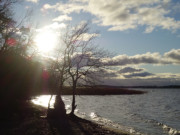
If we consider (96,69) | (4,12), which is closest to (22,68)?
(4,12)

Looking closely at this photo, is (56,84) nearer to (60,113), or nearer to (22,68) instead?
(22,68)

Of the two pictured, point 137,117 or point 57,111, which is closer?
point 57,111

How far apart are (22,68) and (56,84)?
26.9 feet

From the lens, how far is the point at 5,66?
80.1 ft

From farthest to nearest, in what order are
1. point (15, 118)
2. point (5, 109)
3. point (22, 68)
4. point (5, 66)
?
point (22, 68)
point (5, 66)
point (5, 109)
point (15, 118)

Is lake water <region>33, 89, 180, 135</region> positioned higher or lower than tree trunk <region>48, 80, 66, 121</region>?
lower

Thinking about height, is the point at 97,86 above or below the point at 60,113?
above

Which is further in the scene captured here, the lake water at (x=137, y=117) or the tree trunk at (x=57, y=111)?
the lake water at (x=137, y=117)

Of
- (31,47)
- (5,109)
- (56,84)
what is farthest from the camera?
(56,84)

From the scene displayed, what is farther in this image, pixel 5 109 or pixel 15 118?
pixel 5 109

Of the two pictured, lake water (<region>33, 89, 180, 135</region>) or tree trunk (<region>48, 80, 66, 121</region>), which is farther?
lake water (<region>33, 89, 180, 135</region>)

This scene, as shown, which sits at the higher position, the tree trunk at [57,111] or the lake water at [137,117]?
the tree trunk at [57,111]

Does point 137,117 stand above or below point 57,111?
below

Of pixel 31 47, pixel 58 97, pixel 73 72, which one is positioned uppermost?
pixel 31 47
